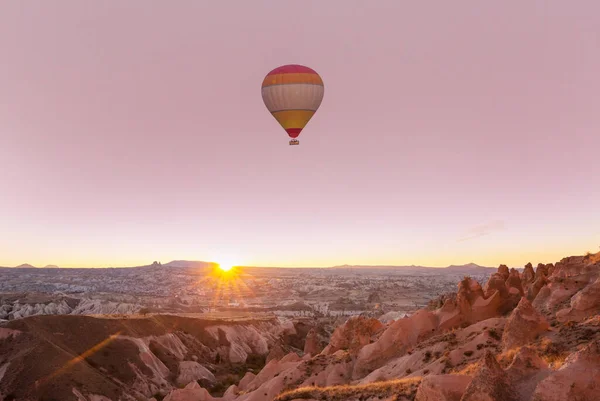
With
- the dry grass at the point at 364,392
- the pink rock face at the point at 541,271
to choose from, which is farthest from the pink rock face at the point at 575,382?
the pink rock face at the point at 541,271

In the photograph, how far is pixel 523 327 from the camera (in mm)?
33344

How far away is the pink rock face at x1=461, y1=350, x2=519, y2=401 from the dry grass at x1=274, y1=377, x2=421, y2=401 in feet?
13.0

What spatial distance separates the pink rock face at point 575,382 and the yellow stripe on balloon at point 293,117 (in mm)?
53546

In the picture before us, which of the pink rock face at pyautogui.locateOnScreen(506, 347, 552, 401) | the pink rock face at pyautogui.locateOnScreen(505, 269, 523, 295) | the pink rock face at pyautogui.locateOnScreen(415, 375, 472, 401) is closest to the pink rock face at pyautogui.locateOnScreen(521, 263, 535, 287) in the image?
the pink rock face at pyautogui.locateOnScreen(505, 269, 523, 295)

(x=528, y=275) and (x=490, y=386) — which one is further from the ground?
(x=528, y=275)

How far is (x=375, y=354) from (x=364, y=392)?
64.5 ft

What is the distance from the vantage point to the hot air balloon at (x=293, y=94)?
69.8 m

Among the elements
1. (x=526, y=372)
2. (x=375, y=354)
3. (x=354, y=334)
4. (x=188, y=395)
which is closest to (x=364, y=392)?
(x=526, y=372)

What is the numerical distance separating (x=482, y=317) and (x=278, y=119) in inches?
1416

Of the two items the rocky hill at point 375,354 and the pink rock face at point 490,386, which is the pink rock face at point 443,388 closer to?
the rocky hill at point 375,354

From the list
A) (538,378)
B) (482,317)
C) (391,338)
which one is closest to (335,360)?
(391,338)

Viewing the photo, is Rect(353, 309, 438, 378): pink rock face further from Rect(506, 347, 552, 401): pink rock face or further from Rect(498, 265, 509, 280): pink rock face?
Rect(506, 347, 552, 401): pink rock face

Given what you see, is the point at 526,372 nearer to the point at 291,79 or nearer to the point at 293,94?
the point at 293,94

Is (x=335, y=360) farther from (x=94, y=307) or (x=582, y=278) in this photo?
(x=94, y=307)
